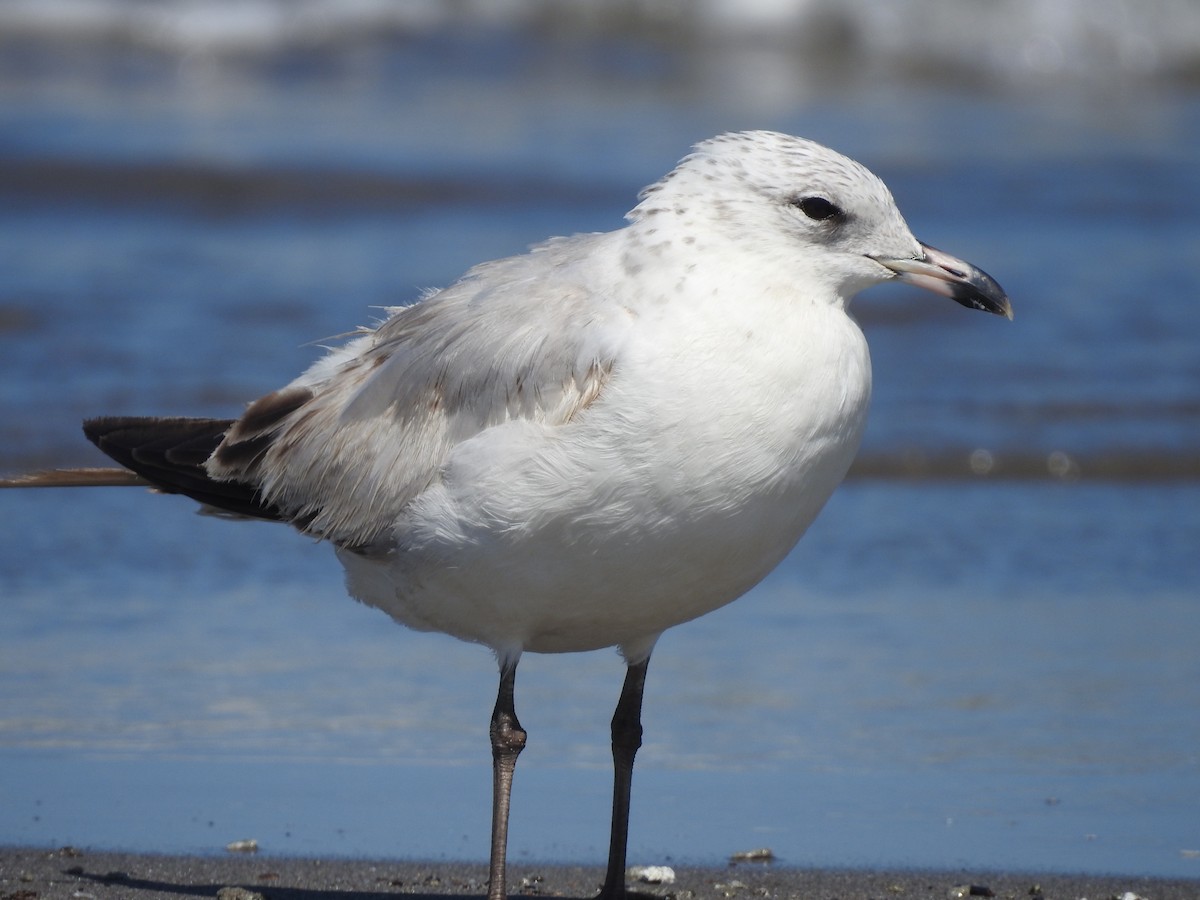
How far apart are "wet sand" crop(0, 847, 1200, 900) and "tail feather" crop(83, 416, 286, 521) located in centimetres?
89

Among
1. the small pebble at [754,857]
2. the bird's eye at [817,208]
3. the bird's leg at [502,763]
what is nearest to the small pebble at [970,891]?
the small pebble at [754,857]

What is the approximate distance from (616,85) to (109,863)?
15109 millimetres

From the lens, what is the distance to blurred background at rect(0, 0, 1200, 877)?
15.9 feet

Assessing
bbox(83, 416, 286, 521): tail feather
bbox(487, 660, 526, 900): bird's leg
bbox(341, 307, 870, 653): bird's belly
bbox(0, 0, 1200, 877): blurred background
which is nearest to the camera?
bbox(341, 307, 870, 653): bird's belly

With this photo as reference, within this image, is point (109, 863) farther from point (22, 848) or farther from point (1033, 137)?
point (1033, 137)

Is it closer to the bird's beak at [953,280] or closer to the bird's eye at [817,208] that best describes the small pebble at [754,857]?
the bird's beak at [953,280]

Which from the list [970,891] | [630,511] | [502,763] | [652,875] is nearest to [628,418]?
[630,511]

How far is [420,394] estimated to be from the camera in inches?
165

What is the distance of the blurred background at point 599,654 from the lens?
4832 mm

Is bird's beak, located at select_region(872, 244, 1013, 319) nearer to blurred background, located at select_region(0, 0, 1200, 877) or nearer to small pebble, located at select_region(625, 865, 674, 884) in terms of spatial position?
blurred background, located at select_region(0, 0, 1200, 877)

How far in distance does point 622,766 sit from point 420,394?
101 cm

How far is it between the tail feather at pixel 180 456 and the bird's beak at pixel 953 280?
5.55 feet

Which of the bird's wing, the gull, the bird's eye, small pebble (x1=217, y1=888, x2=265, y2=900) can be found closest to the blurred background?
small pebble (x1=217, y1=888, x2=265, y2=900)

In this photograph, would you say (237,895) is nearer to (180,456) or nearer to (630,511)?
(180,456)
